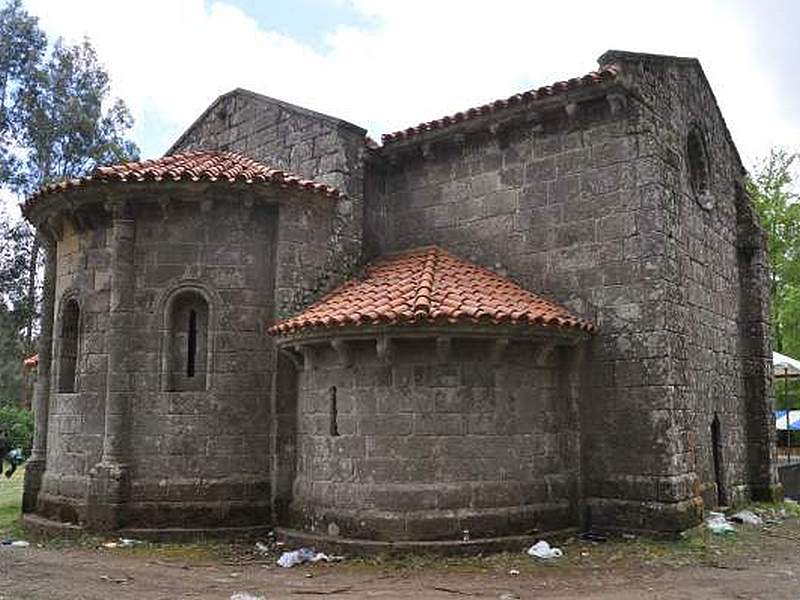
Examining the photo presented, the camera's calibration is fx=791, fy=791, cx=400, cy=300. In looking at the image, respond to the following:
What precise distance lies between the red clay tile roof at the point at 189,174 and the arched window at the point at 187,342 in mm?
1508

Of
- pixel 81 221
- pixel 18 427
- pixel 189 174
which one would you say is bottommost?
pixel 18 427

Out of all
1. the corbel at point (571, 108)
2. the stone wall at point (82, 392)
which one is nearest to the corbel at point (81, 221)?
the stone wall at point (82, 392)

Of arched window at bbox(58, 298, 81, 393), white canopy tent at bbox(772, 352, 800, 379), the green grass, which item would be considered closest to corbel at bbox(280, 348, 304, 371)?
arched window at bbox(58, 298, 81, 393)

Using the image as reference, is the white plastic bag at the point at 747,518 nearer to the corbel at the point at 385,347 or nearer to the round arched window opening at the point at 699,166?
the round arched window opening at the point at 699,166

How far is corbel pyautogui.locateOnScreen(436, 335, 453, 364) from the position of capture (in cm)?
863

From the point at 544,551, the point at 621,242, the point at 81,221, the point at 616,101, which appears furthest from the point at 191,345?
the point at 616,101

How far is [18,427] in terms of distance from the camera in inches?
1046

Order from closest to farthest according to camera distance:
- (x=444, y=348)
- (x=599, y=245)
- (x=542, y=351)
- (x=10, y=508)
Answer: (x=444, y=348) < (x=542, y=351) < (x=599, y=245) < (x=10, y=508)

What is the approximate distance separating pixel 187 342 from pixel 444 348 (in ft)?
11.8

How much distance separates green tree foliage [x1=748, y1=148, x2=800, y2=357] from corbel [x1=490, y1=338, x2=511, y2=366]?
21.3 m

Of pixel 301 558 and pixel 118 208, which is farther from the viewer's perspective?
pixel 118 208

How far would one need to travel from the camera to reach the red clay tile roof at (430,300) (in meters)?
8.59

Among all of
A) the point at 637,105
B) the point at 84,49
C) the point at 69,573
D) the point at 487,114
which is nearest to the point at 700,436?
the point at 637,105

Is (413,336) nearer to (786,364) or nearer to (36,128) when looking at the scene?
(786,364)
